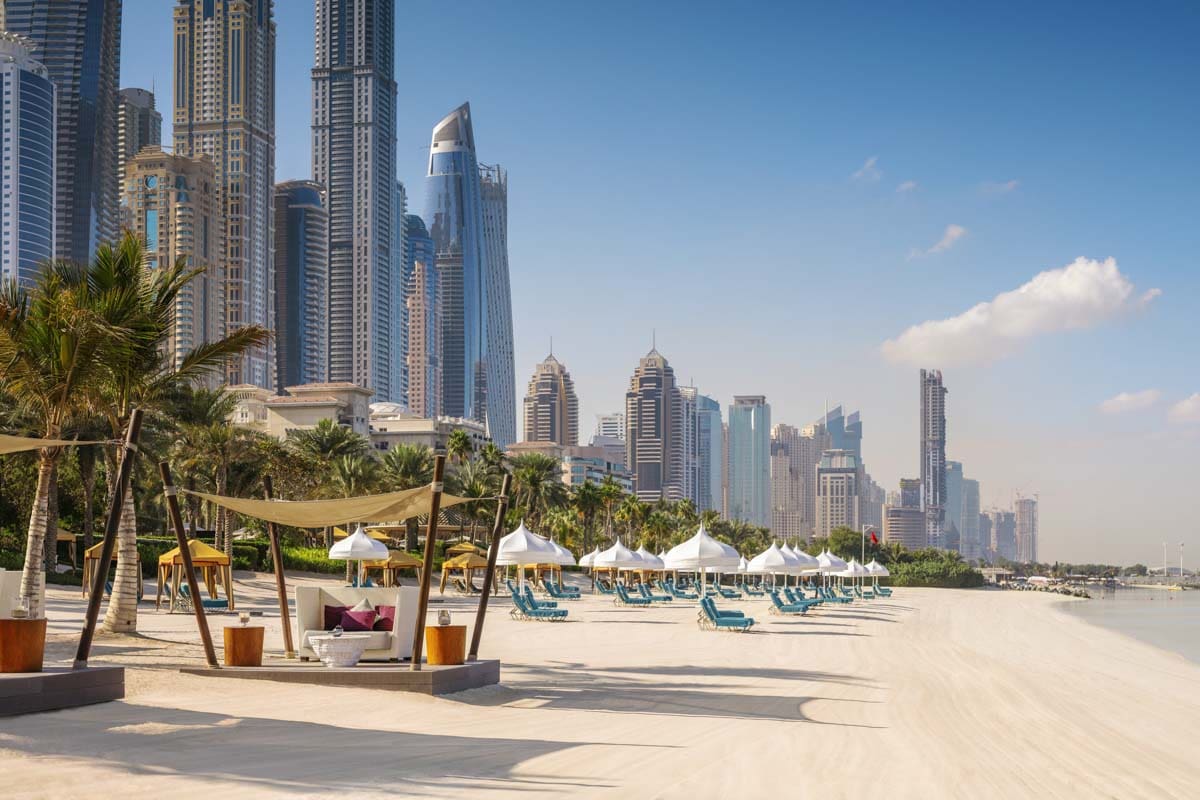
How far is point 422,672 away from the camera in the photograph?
12.6 meters

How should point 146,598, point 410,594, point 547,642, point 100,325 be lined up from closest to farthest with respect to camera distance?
1. point 410,594
2. point 100,325
3. point 547,642
4. point 146,598

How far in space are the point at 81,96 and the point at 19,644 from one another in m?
194

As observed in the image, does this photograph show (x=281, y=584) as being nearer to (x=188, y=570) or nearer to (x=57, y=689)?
(x=188, y=570)

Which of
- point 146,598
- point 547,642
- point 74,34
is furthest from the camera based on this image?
point 74,34

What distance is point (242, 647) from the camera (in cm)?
1352

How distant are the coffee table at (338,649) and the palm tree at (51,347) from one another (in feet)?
13.3

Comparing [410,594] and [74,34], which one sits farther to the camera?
[74,34]

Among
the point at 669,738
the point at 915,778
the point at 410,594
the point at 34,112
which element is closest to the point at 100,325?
the point at 410,594

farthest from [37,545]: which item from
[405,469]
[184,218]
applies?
[184,218]

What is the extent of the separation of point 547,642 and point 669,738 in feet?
39.2

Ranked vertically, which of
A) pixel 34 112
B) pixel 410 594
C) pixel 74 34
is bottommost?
pixel 410 594

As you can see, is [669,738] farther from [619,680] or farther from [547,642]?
[547,642]

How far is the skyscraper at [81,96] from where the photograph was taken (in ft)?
577

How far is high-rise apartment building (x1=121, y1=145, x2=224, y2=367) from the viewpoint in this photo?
18062 centimetres
